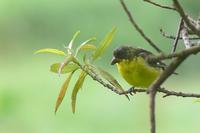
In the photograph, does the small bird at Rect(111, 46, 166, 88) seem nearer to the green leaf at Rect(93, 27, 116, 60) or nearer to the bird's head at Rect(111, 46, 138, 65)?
the bird's head at Rect(111, 46, 138, 65)

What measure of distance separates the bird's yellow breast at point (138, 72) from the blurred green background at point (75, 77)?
4456mm

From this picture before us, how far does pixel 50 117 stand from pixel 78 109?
16.8 inches

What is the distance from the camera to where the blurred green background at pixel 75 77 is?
7520 millimetres

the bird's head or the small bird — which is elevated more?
the bird's head

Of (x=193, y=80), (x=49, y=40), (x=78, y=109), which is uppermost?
(x=49, y=40)

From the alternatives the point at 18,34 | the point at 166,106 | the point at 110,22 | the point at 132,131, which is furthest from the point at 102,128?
the point at 18,34

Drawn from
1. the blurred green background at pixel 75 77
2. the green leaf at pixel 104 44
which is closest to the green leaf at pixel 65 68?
the green leaf at pixel 104 44

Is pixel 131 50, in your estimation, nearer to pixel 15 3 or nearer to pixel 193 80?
pixel 193 80

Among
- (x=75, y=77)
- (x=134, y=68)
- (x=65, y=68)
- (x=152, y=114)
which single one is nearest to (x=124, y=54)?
(x=134, y=68)

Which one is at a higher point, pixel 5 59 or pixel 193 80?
pixel 5 59

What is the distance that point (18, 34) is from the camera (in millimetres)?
10297

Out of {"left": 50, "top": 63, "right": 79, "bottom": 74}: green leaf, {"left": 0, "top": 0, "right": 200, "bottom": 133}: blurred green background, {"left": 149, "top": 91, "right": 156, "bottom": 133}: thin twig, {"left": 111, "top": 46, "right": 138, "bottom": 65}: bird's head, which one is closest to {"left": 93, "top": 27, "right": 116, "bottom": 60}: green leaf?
{"left": 50, "top": 63, "right": 79, "bottom": 74}: green leaf

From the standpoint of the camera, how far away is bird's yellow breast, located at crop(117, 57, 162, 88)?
2.40 m

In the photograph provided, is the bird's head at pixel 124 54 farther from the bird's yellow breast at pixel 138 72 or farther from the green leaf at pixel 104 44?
the green leaf at pixel 104 44
